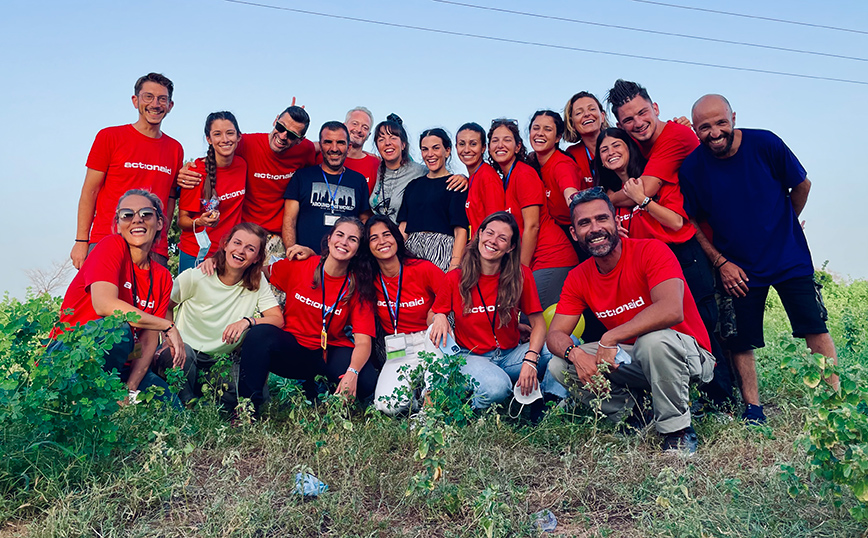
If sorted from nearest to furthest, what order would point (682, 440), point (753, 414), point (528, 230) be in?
point (682, 440)
point (753, 414)
point (528, 230)

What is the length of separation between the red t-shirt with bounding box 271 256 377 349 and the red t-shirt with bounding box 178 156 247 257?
1009 mm

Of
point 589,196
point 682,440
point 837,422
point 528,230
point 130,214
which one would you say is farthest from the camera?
point 528,230

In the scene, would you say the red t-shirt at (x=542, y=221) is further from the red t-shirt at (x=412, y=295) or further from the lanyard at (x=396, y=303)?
the lanyard at (x=396, y=303)

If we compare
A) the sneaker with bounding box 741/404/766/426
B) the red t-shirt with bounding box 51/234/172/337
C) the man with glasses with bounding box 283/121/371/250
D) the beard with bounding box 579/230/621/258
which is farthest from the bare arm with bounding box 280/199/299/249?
the sneaker with bounding box 741/404/766/426

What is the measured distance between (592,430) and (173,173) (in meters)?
4.50

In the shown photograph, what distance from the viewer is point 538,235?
6215mm

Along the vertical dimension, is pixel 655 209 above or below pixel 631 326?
above

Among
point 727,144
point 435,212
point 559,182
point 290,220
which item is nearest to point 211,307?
point 290,220

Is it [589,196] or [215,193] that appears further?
[215,193]

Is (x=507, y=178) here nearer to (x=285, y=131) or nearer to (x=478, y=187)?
(x=478, y=187)

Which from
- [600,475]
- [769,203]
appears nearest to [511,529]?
[600,475]

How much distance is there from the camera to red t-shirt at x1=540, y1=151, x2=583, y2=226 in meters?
6.14

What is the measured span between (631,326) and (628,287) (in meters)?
0.35

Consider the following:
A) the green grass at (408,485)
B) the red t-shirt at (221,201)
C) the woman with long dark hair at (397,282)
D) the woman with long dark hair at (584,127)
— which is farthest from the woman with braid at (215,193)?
the woman with long dark hair at (584,127)
